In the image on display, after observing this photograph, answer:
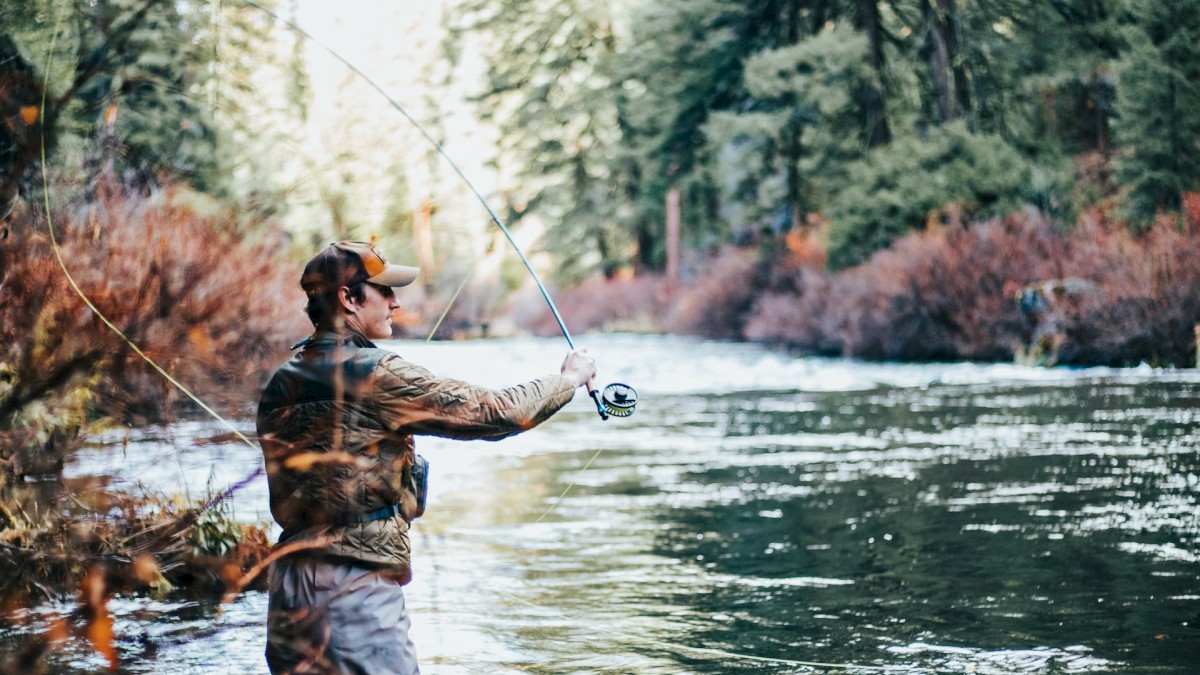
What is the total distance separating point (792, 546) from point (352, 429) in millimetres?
5095

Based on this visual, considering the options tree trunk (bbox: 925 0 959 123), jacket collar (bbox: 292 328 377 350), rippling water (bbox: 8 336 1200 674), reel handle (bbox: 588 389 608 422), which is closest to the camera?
jacket collar (bbox: 292 328 377 350)

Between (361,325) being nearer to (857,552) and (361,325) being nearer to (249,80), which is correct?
(249,80)

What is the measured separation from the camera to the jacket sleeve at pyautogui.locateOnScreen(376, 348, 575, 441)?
344cm

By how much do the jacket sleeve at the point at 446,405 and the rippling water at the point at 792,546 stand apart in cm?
58

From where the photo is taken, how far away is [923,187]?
26.2 meters

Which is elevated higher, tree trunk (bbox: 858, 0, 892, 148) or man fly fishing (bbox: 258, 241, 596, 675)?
tree trunk (bbox: 858, 0, 892, 148)

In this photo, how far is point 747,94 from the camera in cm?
3512

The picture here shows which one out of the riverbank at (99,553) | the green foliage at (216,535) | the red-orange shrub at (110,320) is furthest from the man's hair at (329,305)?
the green foliage at (216,535)

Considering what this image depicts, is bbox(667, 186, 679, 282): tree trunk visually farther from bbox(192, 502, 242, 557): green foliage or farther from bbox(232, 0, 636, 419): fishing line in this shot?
bbox(232, 0, 636, 419): fishing line

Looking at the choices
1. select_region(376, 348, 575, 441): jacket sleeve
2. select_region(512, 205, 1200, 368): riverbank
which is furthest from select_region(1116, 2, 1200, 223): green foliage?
select_region(376, 348, 575, 441): jacket sleeve

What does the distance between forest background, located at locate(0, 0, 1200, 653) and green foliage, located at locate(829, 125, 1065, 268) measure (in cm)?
7

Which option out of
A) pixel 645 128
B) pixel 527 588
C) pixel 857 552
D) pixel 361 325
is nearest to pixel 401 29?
pixel 361 325

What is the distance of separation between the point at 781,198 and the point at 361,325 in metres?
33.6

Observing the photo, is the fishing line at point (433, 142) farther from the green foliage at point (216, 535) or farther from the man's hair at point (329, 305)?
the green foliage at point (216, 535)
